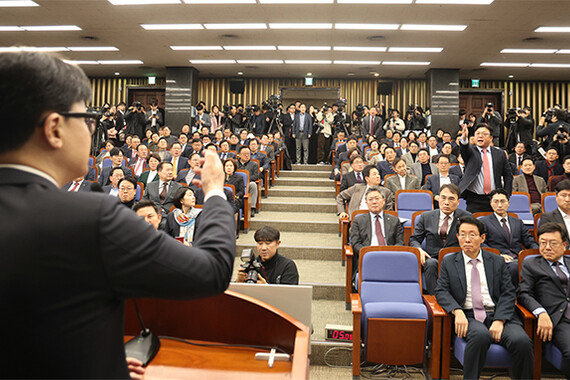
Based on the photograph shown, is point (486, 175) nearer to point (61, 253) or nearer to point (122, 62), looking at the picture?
point (61, 253)

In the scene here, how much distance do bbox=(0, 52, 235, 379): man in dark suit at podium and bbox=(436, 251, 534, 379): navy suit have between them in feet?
7.38

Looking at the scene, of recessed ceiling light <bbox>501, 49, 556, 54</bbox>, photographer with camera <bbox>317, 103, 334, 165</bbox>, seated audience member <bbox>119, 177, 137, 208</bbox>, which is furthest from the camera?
photographer with camera <bbox>317, 103, 334, 165</bbox>

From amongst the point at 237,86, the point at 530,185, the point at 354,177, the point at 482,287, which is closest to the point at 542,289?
the point at 482,287

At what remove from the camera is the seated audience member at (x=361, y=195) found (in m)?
4.48

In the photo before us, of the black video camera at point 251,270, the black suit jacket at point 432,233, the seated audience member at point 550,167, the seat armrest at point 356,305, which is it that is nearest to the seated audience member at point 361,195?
the black suit jacket at point 432,233

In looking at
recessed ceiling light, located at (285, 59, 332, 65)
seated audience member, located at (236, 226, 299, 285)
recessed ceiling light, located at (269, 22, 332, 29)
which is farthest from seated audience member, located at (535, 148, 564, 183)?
recessed ceiling light, located at (285, 59, 332, 65)

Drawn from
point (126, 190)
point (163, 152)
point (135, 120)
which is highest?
point (135, 120)

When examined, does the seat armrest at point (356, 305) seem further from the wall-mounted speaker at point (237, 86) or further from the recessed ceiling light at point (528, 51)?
the wall-mounted speaker at point (237, 86)

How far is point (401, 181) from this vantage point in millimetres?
5059

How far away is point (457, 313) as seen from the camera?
2.51 metres

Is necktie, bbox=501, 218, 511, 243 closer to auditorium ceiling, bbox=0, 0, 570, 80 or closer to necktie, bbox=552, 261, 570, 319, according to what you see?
necktie, bbox=552, 261, 570, 319

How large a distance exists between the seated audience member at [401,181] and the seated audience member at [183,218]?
2380mm

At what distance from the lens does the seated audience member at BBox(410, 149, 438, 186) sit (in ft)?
18.9

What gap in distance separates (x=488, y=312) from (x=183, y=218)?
7.94 feet
